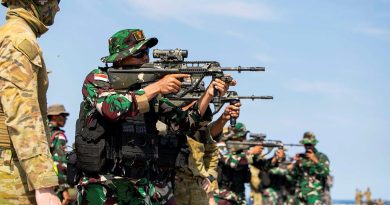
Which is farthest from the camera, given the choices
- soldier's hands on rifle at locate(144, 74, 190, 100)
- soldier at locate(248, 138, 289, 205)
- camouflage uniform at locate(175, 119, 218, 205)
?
soldier at locate(248, 138, 289, 205)

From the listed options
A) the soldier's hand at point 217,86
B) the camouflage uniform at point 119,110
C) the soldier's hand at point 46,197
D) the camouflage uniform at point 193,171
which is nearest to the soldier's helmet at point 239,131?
the camouflage uniform at point 193,171

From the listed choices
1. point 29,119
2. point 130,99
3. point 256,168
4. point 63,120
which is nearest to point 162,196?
point 130,99

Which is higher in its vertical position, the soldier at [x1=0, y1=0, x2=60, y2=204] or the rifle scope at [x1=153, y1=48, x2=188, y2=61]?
the rifle scope at [x1=153, y1=48, x2=188, y2=61]

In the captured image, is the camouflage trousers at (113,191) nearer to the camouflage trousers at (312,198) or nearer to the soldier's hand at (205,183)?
the soldier's hand at (205,183)

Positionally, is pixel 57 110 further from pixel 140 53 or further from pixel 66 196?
pixel 140 53

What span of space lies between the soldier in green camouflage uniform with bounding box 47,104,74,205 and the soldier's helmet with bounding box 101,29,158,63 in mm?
5013

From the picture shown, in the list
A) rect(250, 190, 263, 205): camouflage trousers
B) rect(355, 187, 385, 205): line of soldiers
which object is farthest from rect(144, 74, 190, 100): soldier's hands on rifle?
rect(355, 187, 385, 205): line of soldiers

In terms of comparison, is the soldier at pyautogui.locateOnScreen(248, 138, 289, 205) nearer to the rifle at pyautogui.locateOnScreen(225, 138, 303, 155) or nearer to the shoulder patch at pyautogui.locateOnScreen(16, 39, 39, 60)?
the rifle at pyautogui.locateOnScreen(225, 138, 303, 155)

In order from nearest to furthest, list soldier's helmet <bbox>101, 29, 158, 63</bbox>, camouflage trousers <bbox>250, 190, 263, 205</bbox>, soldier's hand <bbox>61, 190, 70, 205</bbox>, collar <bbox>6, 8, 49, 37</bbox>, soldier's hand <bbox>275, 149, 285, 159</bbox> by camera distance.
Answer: collar <bbox>6, 8, 49, 37</bbox>
soldier's helmet <bbox>101, 29, 158, 63</bbox>
soldier's hand <bbox>61, 190, 70, 205</bbox>
soldier's hand <bbox>275, 149, 285, 159</bbox>
camouflage trousers <bbox>250, 190, 263, 205</bbox>

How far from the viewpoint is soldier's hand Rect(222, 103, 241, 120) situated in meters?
10.6

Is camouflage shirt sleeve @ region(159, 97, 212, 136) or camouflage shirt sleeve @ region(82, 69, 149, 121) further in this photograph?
camouflage shirt sleeve @ region(159, 97, 212, 136)

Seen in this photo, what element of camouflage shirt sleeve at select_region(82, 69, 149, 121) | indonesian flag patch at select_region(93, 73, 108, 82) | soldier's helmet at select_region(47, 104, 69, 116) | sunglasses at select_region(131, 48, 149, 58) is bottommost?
camouflage shirt sleeve at select_region(82, 69, 149, 121)

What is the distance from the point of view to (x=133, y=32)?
24.8ft

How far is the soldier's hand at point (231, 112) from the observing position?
10.6m
